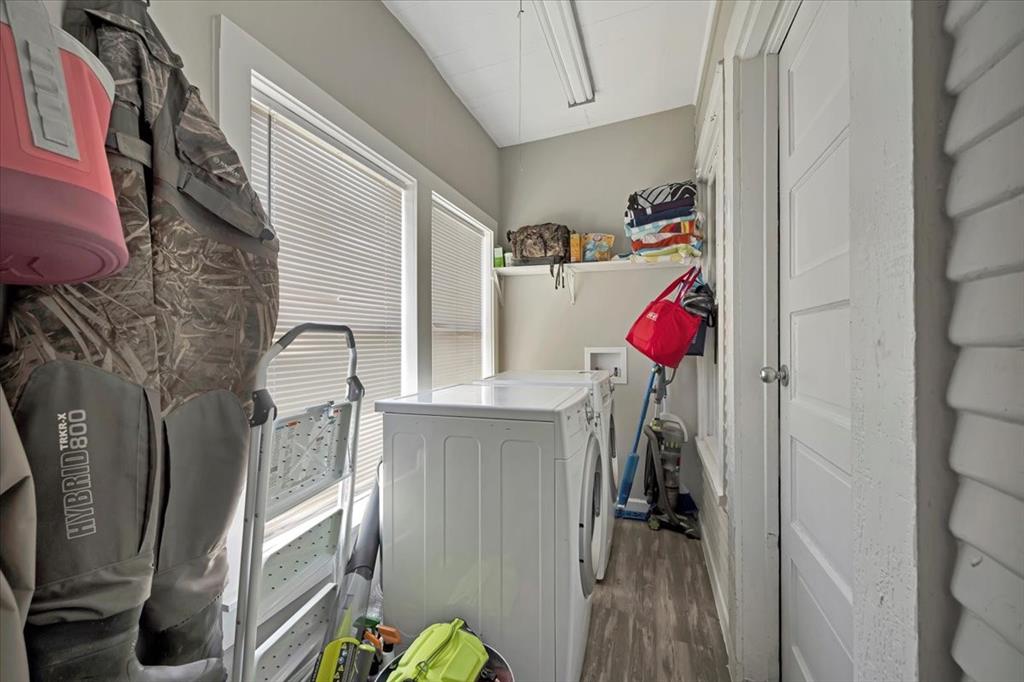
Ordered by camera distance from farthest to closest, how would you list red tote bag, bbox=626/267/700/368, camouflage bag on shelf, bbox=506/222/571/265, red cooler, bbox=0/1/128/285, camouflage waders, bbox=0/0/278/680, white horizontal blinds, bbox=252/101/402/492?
camouflage bag on shelf, bbox=506/222/571/265 < red tote bag, bbox=626/267/700/368 < white horizontal blinds, bbox=252/101/402/492 < camouflage waders, bbox=0/0/278/680 < red cooler, bbox=0/1/128/285

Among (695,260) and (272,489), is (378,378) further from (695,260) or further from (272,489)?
(695,260)

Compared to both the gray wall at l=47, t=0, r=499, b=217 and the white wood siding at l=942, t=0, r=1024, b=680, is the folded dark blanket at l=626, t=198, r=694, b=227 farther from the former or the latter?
the white wood siding at l=942, t=0, r=1024, b=680

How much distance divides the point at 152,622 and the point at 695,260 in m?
3.03

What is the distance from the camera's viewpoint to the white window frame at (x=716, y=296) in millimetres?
1645

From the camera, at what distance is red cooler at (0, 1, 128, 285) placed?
45cm

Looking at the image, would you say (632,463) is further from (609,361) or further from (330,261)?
(330,261)

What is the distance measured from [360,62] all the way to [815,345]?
209cm

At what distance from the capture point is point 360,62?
1.67m

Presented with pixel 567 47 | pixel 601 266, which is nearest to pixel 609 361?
pixel 601 266

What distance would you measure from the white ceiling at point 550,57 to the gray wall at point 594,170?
0.43ft

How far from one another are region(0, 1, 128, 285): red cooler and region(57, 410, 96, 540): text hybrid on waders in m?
0.24

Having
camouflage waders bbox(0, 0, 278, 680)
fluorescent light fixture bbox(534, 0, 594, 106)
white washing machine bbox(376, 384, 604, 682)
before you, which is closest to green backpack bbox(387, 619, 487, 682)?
white washing machine bbox(376, 384, 604, 682)

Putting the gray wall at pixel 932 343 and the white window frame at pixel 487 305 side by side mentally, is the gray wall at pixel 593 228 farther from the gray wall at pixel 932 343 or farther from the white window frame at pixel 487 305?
the gray wall at pixel 932 343

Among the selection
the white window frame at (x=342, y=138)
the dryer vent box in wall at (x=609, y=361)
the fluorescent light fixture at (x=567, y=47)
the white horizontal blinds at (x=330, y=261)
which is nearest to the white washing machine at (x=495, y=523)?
the white horizontal blinds at (x=330, y=261)
